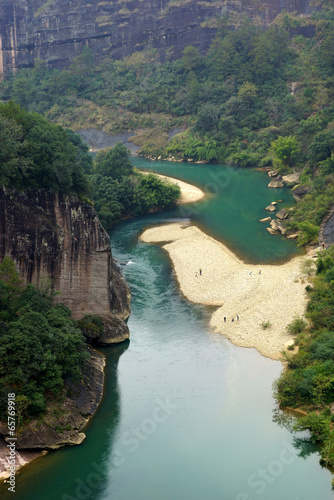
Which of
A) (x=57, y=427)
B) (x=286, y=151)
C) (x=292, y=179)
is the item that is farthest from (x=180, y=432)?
(x=286, y=151)

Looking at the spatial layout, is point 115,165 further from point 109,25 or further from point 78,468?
point 109,25

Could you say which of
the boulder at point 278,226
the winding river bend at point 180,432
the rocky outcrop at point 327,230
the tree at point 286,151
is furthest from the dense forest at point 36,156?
the tree at point 286,151

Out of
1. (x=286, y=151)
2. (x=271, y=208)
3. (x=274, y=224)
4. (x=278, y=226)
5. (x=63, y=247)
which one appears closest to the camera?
(x=63, y=247)

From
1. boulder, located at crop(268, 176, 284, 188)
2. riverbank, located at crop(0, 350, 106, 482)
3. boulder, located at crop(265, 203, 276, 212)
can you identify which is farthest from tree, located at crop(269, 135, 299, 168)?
riverbank, located at crop(0, 350, 106, 482)

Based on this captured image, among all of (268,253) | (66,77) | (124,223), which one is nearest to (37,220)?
(268,253)

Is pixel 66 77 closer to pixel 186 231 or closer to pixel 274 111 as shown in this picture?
pixel 274 111
